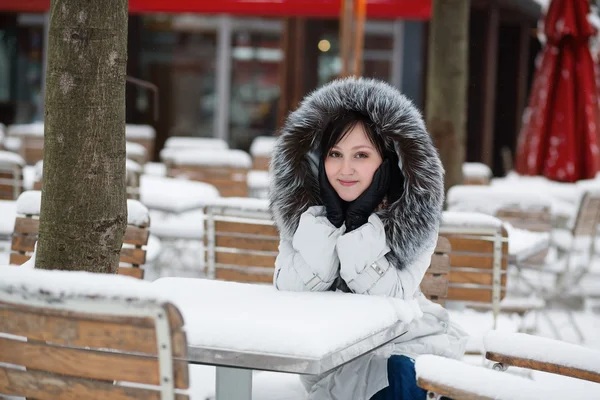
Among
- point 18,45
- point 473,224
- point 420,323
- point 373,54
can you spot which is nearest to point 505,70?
point 373,54

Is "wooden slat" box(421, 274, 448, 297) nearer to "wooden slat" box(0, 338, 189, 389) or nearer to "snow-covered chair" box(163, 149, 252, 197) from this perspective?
"wooden slat" box(0, 338, 189, 389)

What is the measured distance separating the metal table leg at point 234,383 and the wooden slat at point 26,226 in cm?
167

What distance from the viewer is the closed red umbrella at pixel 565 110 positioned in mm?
6973

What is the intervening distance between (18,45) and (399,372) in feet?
41.0

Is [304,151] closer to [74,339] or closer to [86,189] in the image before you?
[86,189]

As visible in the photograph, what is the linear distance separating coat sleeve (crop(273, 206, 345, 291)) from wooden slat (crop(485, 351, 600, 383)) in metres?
0.55

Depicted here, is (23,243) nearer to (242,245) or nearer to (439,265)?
(242,245)

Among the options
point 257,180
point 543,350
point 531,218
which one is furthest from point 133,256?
point 257,180

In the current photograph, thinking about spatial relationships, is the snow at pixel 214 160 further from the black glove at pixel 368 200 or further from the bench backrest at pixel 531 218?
the black glove at pixel 368 200

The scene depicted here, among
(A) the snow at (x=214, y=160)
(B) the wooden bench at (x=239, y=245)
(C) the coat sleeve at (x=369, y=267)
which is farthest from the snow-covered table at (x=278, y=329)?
(A) the snow at (x=214, y=160)

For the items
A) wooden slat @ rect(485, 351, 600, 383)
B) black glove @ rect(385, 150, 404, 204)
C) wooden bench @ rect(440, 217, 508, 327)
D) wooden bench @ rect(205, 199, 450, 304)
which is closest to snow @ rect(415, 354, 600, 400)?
wooden slat @ rect(485, 351, 600, 383)

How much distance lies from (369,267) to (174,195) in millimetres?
3429

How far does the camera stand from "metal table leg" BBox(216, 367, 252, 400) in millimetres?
2256

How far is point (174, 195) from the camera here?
19.9 feet
